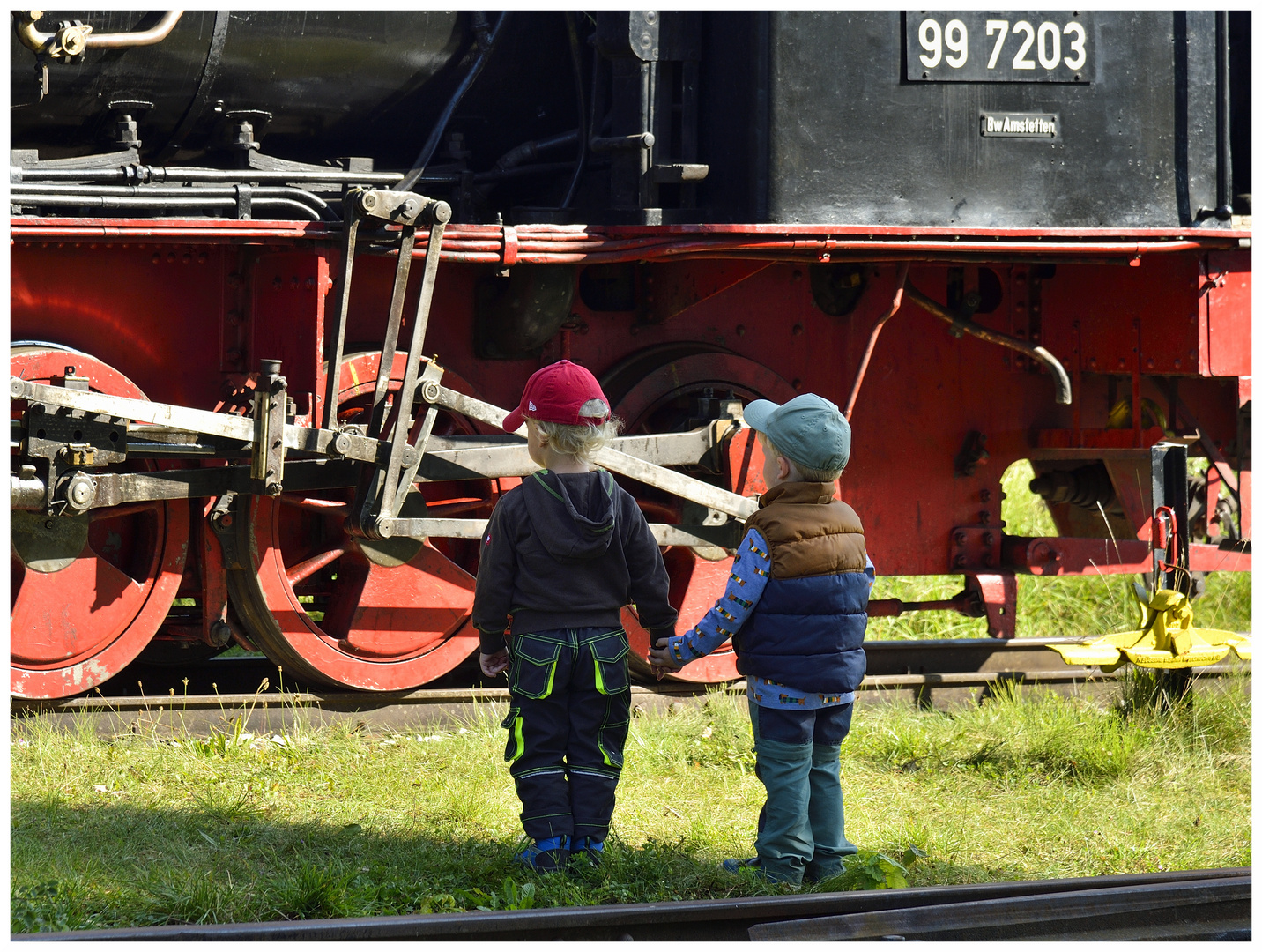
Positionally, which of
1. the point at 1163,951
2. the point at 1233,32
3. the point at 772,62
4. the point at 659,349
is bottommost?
the point at 1163,951

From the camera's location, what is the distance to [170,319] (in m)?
4.36

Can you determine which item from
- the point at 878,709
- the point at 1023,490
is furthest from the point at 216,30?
the point at 1023,490

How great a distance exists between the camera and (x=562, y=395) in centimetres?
339

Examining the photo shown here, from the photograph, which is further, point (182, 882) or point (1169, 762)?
point (1169, 762)

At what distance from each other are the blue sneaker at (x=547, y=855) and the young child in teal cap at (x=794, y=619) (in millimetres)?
485

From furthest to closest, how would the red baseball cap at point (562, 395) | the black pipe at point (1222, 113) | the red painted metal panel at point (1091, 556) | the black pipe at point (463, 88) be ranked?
the red painted metal panel at point (1091, 556), the black pipe at point (1222, 113), the black pipe at point (463, 88), the red baseball cap at point (562, 395)

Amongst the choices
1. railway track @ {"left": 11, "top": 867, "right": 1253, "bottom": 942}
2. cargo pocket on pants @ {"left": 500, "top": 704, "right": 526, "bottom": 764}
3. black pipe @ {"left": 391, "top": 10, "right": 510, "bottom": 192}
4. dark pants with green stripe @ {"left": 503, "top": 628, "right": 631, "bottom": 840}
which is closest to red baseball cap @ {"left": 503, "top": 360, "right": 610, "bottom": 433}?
dark pants with green stripe @ {"left": 503, "top": 628, "right": 631, "bottom": 840}

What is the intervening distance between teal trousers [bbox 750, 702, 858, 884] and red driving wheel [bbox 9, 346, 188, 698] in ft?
6.57

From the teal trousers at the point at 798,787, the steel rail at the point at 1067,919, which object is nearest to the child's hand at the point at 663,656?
the teal trousers at the point at 798,787

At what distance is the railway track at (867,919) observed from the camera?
2.91m

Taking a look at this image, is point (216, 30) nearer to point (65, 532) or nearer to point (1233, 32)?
point (65, 532)

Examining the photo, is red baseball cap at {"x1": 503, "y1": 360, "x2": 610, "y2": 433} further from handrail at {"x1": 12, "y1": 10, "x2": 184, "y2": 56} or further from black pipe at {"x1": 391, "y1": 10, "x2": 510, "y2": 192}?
handrail at {"x1": 12, "y1": 10, "x2": 184, "y2": 56}

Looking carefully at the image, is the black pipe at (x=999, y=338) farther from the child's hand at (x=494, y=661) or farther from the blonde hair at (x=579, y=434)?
the child's hand at (x=494, y=661)

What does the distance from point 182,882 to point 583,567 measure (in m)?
1.21
